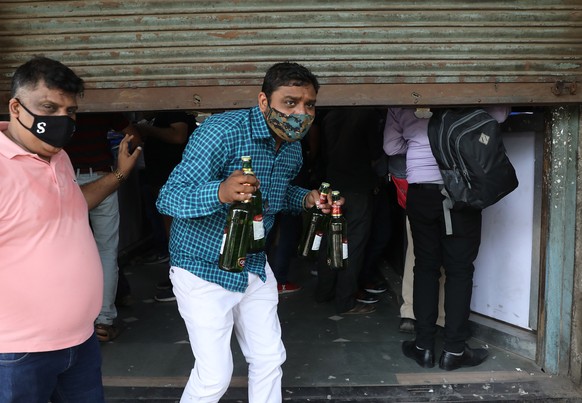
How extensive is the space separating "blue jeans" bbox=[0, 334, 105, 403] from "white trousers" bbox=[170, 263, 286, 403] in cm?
43

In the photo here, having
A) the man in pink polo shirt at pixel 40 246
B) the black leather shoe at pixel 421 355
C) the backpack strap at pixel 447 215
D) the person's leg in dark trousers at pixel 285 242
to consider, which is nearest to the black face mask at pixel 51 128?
the man in pink polo shirt at pixel 40 246

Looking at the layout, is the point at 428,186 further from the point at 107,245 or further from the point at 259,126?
the point at 107,245

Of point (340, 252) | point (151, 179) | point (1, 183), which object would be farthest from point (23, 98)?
point (151, 179)

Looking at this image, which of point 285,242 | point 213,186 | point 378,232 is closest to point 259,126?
point 213,186

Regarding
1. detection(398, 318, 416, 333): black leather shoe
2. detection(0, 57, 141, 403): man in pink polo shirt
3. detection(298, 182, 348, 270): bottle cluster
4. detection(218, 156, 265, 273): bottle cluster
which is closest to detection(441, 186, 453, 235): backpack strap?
detection(298, 182, 348, 270): bottle cluster

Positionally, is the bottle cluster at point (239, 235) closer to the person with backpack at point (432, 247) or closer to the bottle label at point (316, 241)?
the bottle label at point (316, 241)

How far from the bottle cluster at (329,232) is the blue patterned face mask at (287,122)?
1.01 feet

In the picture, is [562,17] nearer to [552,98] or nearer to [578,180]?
[552,98]

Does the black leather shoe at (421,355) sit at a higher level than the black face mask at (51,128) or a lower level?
lower

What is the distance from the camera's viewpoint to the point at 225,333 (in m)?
2.68

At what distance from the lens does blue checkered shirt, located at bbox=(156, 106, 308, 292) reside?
8.10 feet

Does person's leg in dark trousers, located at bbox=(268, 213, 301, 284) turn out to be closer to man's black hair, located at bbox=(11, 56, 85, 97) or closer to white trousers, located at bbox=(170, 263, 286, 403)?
white trousers, located at bbox=(170, 263, 286, 403)

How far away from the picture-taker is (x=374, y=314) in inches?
189

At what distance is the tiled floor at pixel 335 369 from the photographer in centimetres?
347
